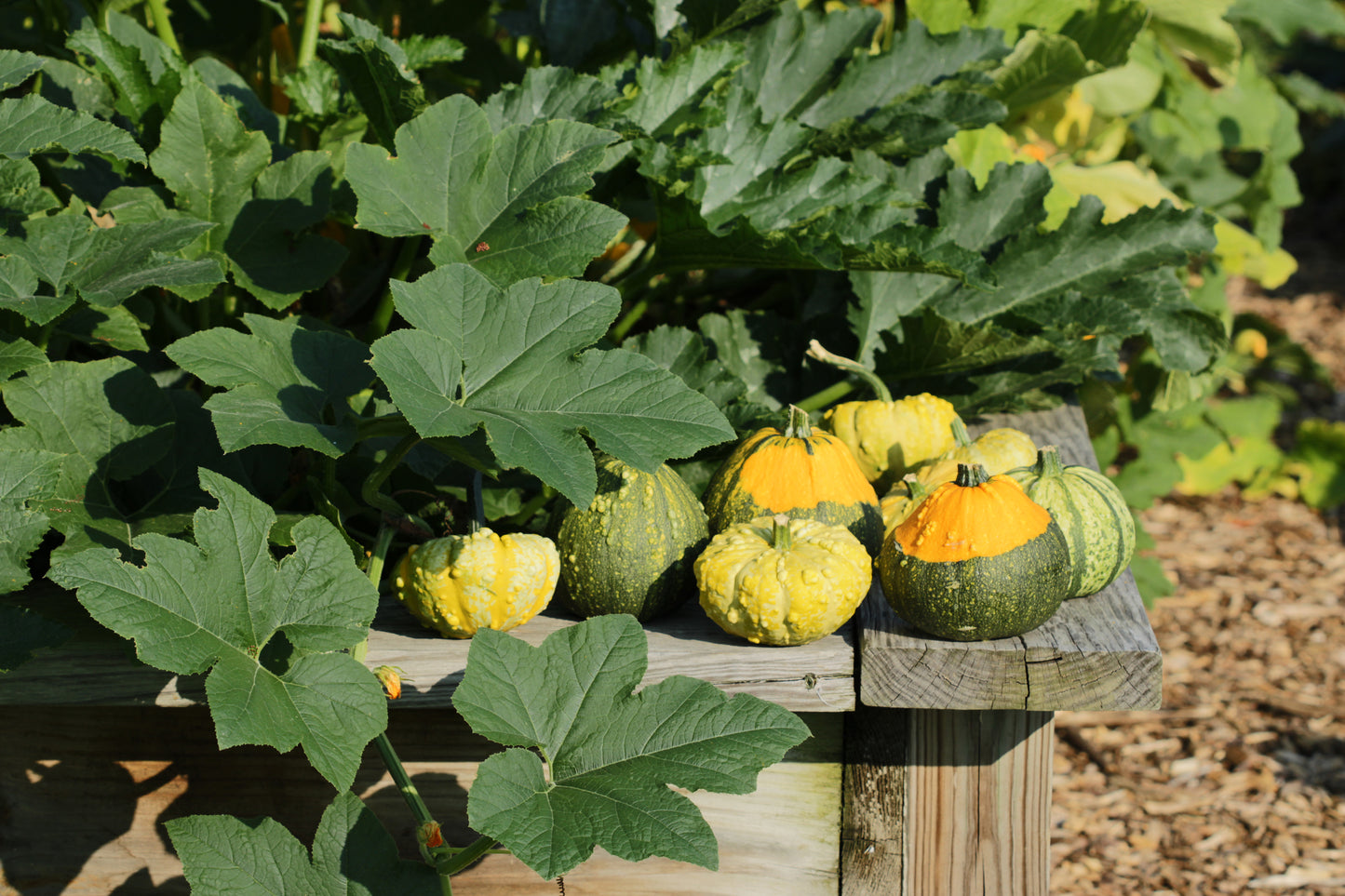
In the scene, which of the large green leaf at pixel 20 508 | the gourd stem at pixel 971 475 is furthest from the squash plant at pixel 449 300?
the gourd stem at pixel 971 475

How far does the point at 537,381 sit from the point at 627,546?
25cm

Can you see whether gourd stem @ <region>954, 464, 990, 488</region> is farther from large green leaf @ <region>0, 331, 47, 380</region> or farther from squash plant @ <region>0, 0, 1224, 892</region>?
large green leaf @ <region>0, 331, 47, 380</region>

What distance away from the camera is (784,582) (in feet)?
4.07

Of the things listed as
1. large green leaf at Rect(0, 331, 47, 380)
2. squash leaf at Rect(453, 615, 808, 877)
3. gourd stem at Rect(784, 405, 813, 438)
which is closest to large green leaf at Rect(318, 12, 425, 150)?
large green leaf at Rect(0, 331, 47, 380)

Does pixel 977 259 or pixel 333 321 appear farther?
pixel 333 321

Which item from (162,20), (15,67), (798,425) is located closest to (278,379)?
(15,67)

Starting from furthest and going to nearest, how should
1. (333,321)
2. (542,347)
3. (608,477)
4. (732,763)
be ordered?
(333,321)
(608,477)
(542,347)
(732,763)

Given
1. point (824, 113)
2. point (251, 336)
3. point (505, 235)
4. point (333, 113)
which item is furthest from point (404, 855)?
point (824, 113)

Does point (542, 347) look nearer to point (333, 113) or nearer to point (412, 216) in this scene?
point (412, 216)

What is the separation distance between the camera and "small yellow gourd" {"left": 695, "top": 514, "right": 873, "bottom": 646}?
4.06 feet

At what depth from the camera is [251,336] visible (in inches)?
49.0

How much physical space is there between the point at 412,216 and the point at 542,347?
0.98ft

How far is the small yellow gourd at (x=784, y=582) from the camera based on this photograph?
1.24m

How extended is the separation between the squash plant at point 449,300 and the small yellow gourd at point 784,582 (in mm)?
127
